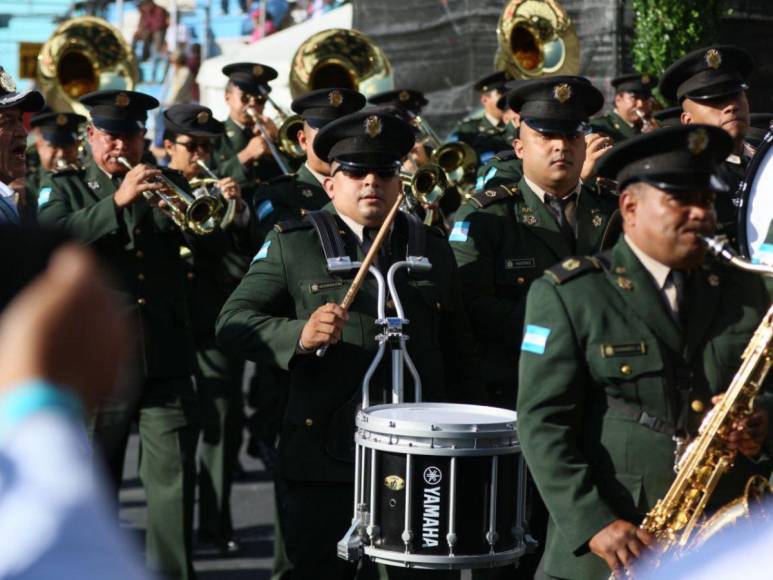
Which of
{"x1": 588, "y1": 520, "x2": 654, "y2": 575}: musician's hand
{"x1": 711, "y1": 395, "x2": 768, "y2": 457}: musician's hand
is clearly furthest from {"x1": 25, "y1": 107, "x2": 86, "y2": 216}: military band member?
{"x1": 711, "y1": 395, "x2": 768, "y2": 457}: musician's hand

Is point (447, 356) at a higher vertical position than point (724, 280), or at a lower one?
lower

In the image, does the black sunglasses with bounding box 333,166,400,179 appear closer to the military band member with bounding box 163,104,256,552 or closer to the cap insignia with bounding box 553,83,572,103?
the cap insignia with bounding box 553,83,572,103

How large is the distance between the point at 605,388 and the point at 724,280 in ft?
1.54

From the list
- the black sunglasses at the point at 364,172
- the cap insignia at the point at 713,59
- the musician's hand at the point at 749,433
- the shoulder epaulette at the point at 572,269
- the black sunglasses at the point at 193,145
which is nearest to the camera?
the musician's hand at the point at 749,433

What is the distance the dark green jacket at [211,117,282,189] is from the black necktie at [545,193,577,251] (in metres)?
3.47

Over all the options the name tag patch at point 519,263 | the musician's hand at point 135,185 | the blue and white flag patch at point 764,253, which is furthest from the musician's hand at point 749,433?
the musician's hand at point 135,185

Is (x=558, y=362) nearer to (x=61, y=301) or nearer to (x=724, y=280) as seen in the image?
(x=724, y=280)

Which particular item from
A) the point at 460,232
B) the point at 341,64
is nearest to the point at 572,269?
the point at 460,232

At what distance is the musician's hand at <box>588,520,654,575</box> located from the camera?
3900 millimetres

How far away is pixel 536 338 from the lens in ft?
13.4

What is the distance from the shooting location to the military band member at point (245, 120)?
9.66m

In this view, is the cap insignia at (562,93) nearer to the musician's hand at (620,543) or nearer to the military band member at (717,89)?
the military band member at (717,89)

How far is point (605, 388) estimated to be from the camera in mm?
4047

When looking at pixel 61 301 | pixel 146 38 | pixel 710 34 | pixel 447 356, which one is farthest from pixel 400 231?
pixel 146 38
